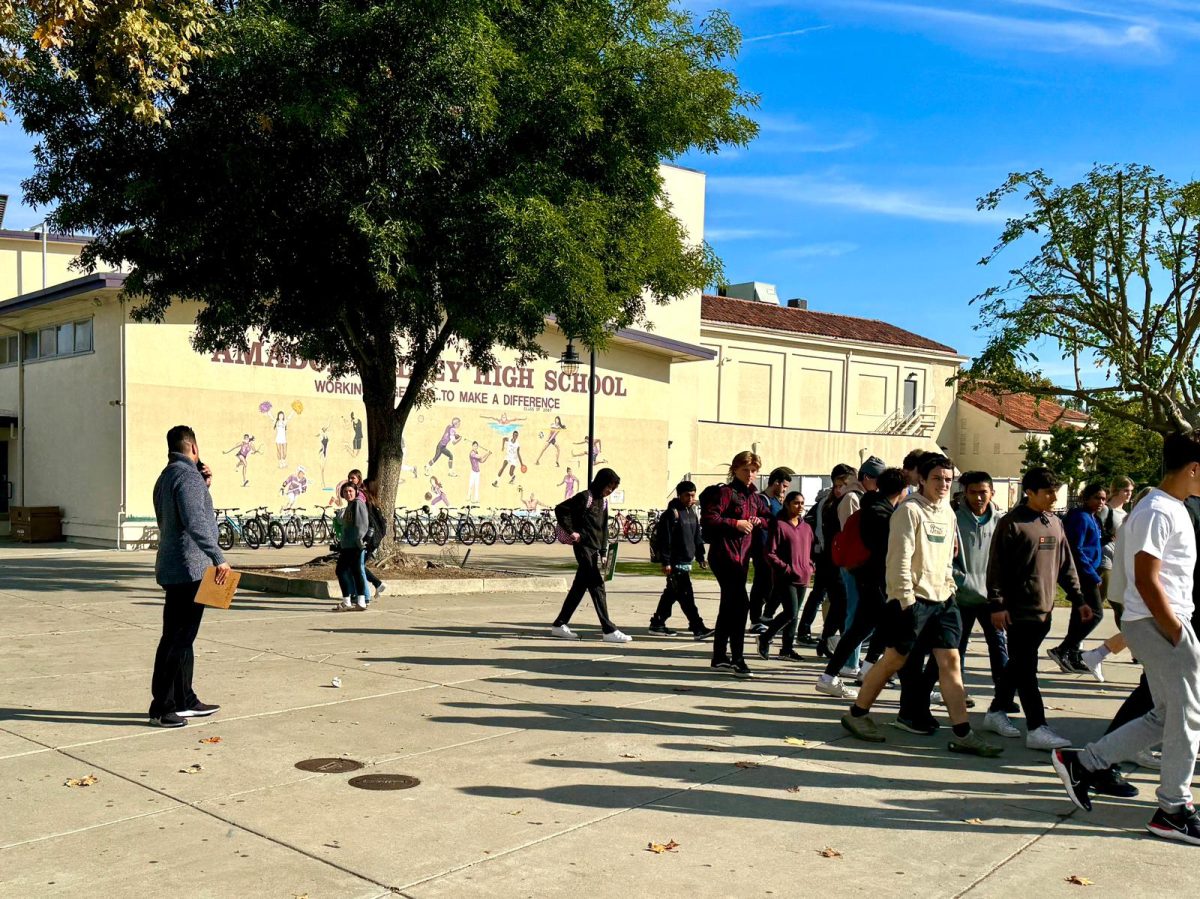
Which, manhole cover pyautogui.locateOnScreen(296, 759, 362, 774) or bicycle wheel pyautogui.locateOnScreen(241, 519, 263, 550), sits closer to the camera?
manhole cover pyautogui.locateOnScreen(296, 759, 362, 774)

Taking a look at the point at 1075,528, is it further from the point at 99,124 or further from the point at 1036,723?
the point at 99,124

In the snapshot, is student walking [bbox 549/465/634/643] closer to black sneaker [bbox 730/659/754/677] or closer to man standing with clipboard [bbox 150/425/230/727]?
black sneaker [bbox 730/659/754/677]

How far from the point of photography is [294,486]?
28.2 metres

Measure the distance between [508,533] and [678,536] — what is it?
1993 cm

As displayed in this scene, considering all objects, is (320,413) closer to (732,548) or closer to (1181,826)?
(732,548)

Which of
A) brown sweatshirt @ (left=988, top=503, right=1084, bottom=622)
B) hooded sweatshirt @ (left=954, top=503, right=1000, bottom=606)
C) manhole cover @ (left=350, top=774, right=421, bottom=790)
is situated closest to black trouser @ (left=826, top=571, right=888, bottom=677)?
hooded sweatshirt @ (left=954, top=503, right=1000, bottom=606)

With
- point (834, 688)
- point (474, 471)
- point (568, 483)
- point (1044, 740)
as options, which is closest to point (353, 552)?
point (834, 688)

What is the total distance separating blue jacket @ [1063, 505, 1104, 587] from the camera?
10203 mm

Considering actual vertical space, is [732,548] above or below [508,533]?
above

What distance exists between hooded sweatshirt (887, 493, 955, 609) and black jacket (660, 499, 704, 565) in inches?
193

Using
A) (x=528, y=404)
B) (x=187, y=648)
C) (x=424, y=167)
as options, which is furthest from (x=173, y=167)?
(x=528, y=404)

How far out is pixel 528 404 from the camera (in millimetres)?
33875

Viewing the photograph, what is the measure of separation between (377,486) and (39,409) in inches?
631

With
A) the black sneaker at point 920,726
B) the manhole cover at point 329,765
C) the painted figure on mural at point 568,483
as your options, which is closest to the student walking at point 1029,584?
the black sneaker at point 920,726
